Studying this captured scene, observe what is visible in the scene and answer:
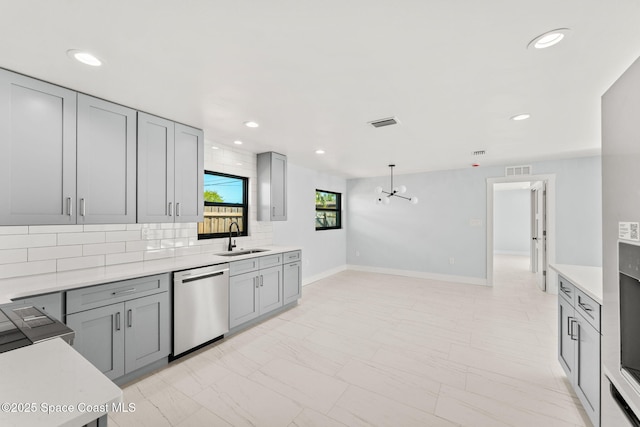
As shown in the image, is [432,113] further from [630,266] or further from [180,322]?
[180,322]

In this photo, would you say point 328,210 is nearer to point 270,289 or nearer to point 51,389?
point 270,289

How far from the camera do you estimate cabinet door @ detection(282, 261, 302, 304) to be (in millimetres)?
3969

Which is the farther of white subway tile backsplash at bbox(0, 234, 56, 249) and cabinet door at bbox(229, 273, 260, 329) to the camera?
cabinet door at bbox(229, 273, 260, 329)

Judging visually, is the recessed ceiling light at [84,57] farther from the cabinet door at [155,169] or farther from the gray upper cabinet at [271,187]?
the gray upper cabinet at [271,187]

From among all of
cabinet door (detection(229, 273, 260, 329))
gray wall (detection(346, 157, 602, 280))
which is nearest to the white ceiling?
cabinet door (detection(229, 273, 260, 329))

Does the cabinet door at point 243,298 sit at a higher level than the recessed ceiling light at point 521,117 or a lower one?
lower

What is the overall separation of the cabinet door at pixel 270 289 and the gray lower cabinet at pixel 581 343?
3094 millimetres

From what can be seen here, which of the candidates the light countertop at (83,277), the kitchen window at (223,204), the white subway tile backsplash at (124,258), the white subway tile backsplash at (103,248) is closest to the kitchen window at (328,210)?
the kitchen window at (223,204)

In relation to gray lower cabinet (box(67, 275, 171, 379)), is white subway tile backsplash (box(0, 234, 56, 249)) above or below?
above

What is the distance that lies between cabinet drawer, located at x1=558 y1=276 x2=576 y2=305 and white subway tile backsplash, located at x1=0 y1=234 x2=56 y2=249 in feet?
13.8

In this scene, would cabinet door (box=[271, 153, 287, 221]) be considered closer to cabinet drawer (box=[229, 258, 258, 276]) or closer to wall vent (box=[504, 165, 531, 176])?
cabinet drawer (box=[229, 258, 258, 276])

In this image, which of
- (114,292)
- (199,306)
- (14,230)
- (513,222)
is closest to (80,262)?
(14,230)

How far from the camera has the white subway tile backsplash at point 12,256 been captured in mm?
2051

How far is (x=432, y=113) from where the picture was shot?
2676mm
